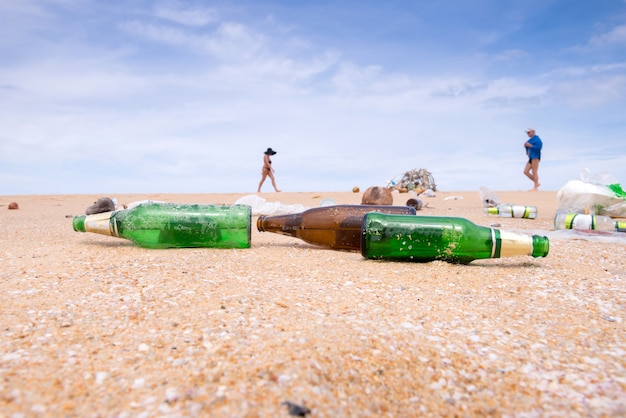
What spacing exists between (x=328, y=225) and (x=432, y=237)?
73cm

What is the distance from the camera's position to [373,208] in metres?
2.84

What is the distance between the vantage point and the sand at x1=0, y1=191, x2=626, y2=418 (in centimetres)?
90

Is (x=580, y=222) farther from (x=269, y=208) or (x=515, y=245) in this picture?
(x=269, y=208)

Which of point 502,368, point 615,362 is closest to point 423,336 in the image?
point 502,368

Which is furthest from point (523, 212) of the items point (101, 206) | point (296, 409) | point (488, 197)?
point (296, 409)

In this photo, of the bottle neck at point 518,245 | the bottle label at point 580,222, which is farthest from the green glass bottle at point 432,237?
the bottle label at point 580,222

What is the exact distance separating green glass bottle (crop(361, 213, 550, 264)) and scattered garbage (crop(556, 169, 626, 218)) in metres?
3.19

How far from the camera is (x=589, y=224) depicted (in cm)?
378

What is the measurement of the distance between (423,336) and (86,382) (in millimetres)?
824

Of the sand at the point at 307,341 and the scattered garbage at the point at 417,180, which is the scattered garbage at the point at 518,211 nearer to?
the sand at the point at 307,341

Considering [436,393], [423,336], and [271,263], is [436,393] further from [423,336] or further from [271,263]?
[271,263]

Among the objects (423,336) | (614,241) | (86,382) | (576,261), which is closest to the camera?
(86,382)

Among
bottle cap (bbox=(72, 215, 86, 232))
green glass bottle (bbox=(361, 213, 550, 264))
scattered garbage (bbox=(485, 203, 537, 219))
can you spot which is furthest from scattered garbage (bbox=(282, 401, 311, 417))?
scattered garbage (bbox=(485, 203, 537, 219))

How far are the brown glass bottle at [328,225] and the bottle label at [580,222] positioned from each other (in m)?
1.85
